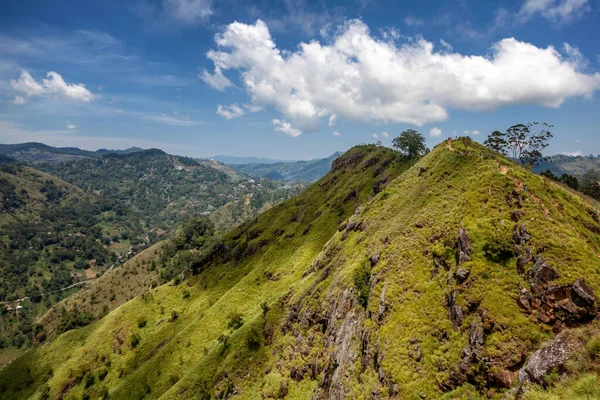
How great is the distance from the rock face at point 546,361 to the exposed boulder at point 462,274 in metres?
14.9

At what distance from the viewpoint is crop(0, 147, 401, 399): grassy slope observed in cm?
9844

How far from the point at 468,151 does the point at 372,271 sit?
41359 mm

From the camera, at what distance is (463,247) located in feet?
161

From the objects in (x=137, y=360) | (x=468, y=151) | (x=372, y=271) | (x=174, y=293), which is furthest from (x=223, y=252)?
(x=468, y=151)

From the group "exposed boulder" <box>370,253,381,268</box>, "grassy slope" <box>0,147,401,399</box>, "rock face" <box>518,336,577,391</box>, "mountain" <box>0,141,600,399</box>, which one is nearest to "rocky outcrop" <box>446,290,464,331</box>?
"mountain" <box>0,141,600,399</box>

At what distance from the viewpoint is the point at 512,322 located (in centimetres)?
3706

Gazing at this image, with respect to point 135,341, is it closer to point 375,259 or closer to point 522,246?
point 375,259

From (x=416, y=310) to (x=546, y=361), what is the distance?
19.2 m

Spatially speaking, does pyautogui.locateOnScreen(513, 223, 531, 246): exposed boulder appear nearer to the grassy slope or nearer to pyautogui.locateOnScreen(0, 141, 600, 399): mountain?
pyautogui.locateOnScreen(0, 141, 600, 399): mountain

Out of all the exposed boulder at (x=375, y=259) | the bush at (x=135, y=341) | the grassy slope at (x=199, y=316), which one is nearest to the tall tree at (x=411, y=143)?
the grassy slope at (x=199, y=316)

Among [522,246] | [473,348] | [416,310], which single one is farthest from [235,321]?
[522,246]

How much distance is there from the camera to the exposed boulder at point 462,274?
45516mm

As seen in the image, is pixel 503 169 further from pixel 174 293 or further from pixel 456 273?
pixel 174 293

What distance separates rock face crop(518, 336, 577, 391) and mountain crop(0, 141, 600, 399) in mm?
119
